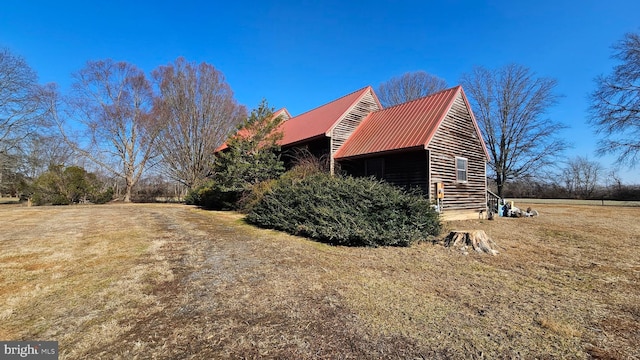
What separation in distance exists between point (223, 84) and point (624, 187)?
46412mm

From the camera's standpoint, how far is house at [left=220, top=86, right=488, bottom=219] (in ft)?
42.7

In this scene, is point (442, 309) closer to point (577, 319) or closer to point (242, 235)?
point (577, 319)

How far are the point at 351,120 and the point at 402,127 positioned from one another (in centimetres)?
366

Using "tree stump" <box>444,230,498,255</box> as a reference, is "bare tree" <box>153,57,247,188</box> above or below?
above

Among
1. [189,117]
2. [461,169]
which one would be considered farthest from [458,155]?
[189,117]

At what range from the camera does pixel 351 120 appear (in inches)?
672

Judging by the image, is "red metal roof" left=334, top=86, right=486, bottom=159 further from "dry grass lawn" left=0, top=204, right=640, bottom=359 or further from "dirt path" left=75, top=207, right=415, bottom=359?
"dirt path" left=75, top=207, right=415, bottom=359

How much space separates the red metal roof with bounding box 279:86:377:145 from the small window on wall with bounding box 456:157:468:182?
676cm

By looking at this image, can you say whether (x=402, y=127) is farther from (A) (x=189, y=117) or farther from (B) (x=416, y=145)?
(A) (x=189, y=117)

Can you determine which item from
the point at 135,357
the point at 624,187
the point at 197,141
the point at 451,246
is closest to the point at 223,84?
the point at 197,141

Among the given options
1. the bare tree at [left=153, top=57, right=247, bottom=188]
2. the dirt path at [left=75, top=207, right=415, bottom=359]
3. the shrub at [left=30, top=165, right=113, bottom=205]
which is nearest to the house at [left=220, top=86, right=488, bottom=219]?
the dirt path at [left=75, top=207, right=415, bottom=359]

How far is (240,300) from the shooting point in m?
3.89

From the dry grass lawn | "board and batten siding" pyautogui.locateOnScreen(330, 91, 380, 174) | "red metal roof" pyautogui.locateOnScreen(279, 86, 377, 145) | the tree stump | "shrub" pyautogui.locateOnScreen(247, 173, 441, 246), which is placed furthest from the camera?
"red metal roof" pyautogui.locateOnScreen(279, 86, 377, 145)

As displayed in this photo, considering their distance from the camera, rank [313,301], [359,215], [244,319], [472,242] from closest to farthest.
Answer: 1. [244,319]
2. [313,301]
3. [472,242]
4. [359,215]
